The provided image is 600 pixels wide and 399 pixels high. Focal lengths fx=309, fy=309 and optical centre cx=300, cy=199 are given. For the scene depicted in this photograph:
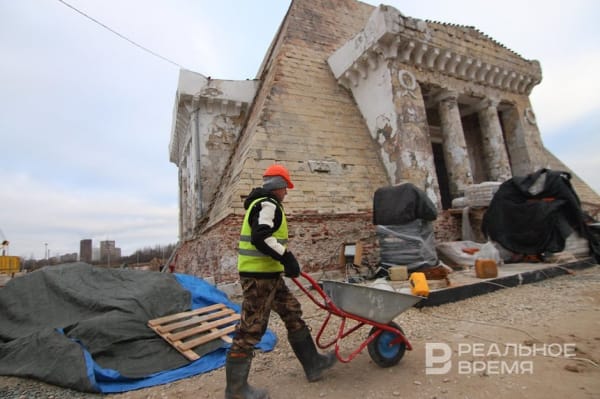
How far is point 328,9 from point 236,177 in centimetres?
948

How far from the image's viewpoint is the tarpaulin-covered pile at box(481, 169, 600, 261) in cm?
739

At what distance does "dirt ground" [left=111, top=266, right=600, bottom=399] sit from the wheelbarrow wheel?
76mm

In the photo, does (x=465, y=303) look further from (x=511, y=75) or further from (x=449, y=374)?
(x=511, y=75)

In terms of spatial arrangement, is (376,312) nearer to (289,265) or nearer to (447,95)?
(289,265)

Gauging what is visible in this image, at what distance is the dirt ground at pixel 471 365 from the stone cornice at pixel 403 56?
8.22m

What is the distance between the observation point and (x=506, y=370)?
106 inches

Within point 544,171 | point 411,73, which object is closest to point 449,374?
point 544,171

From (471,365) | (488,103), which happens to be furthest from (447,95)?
(471,365)

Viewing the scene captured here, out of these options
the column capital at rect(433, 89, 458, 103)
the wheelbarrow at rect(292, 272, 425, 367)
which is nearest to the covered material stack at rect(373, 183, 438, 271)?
the wheelbarrow at rect(292, 272, 425, 367)

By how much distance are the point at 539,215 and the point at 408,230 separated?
11.3 feet

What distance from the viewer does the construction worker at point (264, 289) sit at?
2539 mm

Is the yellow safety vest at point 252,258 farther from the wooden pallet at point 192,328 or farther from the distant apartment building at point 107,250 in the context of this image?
the distant apartment building at point 107,250

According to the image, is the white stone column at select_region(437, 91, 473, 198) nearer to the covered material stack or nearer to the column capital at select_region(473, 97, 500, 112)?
the column capital at select_region(473, 97, 500, 112)

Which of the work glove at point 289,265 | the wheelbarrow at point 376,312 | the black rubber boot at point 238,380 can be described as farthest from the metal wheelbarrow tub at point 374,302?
the black rubber boot at point 238,380
